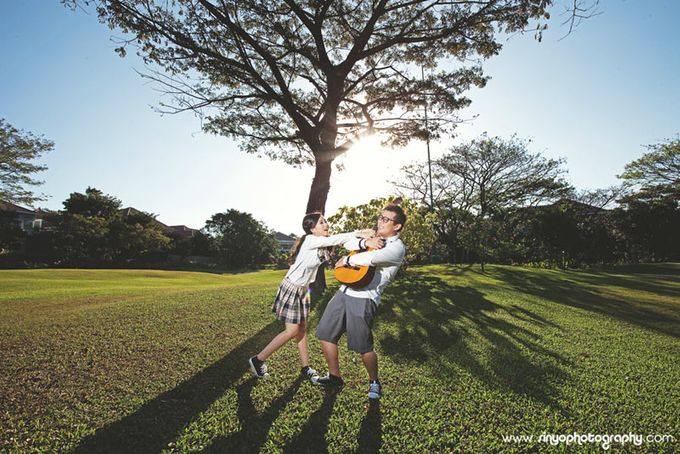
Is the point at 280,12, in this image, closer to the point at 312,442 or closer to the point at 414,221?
the point at 414,221

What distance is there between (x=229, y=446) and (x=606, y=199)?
37351 millimetres

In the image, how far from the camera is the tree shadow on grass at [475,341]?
3.98 meters

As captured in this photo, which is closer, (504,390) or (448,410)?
(448,410)

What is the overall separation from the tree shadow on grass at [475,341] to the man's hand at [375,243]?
2.24 m

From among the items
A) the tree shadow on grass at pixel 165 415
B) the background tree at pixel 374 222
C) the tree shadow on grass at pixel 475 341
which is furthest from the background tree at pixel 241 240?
the tree shadow on grass at pixel 165 415

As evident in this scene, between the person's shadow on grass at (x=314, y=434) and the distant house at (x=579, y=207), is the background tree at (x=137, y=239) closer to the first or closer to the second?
the person's shadow on grass at (x=314, y=434)

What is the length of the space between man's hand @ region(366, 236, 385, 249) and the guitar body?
20cm

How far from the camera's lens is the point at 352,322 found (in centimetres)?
316

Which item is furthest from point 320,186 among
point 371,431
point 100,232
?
point 100,232

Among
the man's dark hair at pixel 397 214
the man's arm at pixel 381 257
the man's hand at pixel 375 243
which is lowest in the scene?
the man's arm at pixel 381 257

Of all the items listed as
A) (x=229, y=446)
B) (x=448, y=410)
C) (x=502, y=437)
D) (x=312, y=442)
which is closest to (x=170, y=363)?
(x=229, y=446)

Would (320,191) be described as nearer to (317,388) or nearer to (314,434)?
(317,388)

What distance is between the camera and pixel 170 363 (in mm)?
4152

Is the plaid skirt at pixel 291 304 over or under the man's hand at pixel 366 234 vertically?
under
